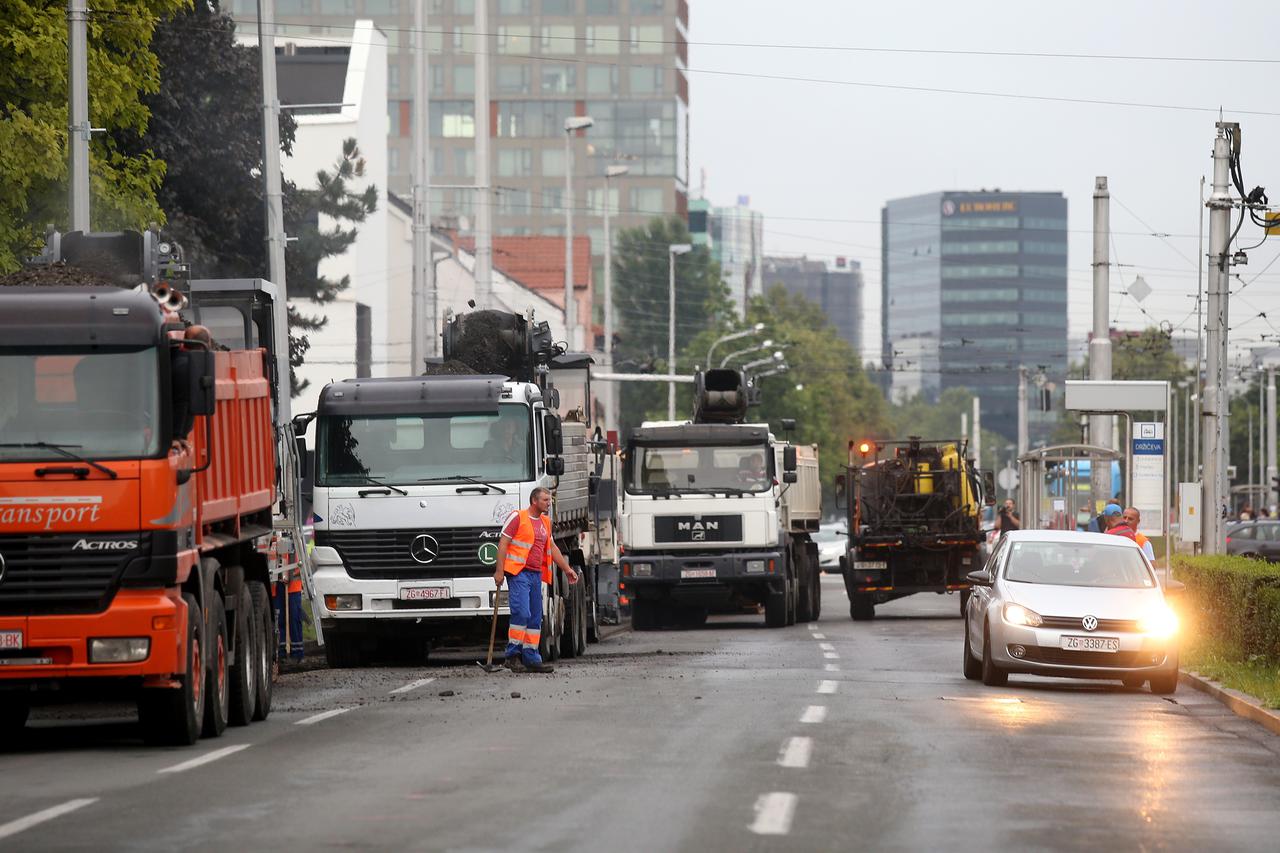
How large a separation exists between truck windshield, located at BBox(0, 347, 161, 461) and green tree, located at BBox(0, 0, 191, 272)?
14030 mm

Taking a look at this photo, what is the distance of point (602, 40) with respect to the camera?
5335 inches

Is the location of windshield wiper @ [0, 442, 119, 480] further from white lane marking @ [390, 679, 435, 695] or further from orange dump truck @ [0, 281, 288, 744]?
white lane marking @ [390, 679, 435, 695]

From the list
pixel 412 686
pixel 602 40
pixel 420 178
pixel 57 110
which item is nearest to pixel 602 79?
pixel 602 40

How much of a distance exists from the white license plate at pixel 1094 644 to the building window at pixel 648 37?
117266 mm

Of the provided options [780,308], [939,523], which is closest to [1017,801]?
[939,523]

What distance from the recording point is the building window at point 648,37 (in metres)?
136

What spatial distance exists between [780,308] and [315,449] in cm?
10597

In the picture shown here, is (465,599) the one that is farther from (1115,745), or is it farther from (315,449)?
(1115,745)

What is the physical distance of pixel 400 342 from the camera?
77.9 m

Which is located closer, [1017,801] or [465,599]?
[1017,801]

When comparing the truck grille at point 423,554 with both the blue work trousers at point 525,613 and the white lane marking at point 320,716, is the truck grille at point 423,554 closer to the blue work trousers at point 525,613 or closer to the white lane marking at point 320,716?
the blue work trousers at point 525,613

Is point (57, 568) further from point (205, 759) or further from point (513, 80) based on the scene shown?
point (513, 80)

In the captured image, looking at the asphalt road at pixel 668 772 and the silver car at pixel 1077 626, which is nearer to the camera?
the asphalt road at pixel 668 772

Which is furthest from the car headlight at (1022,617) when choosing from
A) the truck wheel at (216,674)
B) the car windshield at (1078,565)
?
the truck wheel at (216,674)
